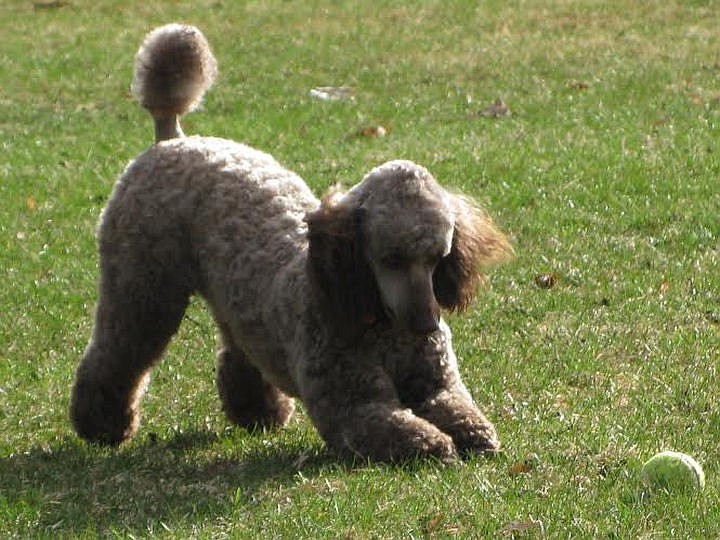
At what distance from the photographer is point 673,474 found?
562 cm

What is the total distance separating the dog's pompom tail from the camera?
7.80 meters

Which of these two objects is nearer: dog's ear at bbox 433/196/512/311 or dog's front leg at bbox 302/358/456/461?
dog's front leg at bbox 302/358/456/461

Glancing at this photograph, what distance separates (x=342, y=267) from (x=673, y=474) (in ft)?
5.03

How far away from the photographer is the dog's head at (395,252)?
19.8 feet

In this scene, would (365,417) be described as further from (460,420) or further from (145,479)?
(145,479)

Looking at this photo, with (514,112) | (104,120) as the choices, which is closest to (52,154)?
(104,120)

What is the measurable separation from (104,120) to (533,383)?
849 cm

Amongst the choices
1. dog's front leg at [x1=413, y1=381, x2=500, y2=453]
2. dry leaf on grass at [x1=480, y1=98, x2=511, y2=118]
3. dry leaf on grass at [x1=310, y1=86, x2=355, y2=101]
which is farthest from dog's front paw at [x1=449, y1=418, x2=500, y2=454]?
dry leaf on grass at [x1=310, y1=86, x2=355, y2=101]

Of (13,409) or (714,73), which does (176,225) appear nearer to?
(13,409)

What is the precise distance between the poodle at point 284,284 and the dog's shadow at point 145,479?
0.23m

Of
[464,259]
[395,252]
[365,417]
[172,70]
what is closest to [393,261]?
[395,252]

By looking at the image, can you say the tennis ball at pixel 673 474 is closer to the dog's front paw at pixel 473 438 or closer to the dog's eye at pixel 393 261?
the dog's front paw at pixel 473 438

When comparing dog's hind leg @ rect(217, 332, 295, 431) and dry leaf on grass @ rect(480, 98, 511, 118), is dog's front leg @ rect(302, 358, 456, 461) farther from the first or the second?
dry leaf on grass @ rect(480, 98, 511, 118)

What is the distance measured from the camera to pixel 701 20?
18.7m
